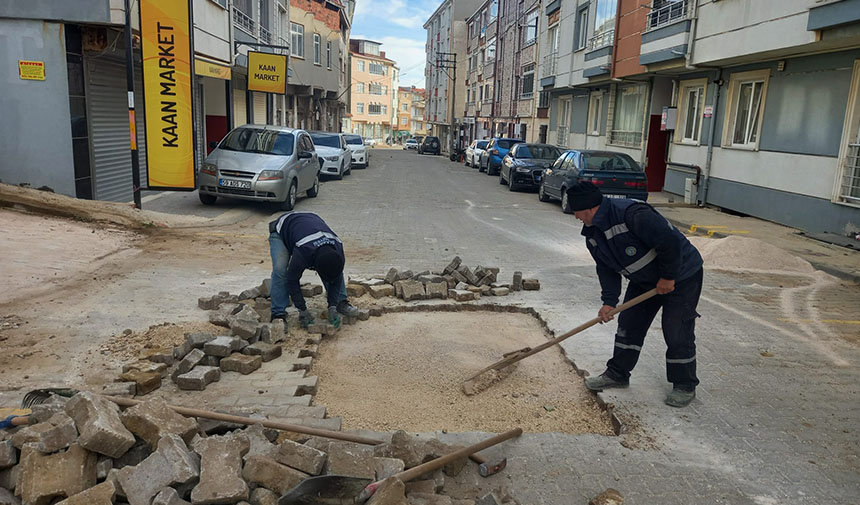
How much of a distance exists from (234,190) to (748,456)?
11329mm

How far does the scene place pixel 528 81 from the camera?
3684cm

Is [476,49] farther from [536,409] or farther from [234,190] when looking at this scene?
[536,409]

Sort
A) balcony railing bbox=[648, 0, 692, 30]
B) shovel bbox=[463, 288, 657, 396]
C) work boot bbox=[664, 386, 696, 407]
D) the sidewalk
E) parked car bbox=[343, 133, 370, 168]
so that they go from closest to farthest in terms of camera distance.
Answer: work boot bbox=[664, 386, 696, 407], shovel bbox=[463, 288, 657, 396], the sidewalk, balcony railing bbox=[648, 0, 692, 30], parked car bbox=[343, 133, 370, 168]

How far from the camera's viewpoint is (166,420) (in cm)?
345

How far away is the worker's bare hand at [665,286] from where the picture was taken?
437 cm

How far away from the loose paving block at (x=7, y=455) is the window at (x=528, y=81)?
34.7 meters

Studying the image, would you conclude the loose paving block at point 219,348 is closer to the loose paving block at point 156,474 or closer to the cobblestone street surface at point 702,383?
the cobblestone street surface at point 702,383

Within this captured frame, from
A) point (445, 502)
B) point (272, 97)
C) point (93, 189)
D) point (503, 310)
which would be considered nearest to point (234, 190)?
point (93, 189)

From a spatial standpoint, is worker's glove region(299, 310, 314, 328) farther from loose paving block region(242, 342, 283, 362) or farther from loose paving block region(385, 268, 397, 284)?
loose paving block region(385, 268, 397, 284)

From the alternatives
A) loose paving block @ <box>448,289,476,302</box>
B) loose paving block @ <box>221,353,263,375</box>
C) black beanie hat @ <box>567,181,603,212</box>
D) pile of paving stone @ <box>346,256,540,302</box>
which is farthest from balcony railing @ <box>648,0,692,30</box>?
loose paving block @ <box>221,353,263,375</box>

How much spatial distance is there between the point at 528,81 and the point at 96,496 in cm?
3646

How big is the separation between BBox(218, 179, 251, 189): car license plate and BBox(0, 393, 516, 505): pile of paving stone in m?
9.90

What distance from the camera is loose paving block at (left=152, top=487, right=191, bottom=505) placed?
288 centimetres

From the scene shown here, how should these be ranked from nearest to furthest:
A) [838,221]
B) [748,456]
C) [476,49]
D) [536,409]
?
[748,456] → [536,409] → [838,221] → [476,49]
